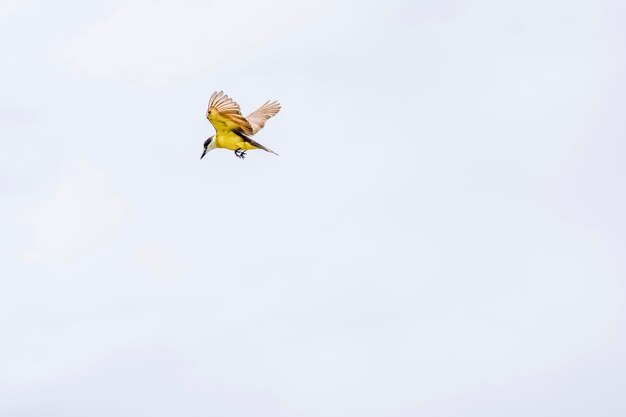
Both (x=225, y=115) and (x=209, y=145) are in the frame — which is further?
(x=209, y=145)

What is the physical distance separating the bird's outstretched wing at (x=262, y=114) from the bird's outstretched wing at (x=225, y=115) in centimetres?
156

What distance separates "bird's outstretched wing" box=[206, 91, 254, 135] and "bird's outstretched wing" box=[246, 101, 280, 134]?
61.3 inches

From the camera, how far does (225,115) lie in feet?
296

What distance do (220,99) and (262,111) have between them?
15.8ft

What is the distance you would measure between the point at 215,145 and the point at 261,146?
7.82ft

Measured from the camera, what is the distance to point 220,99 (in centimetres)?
8931

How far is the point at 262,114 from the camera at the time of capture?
93.8m

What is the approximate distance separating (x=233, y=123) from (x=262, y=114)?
11.0 ft

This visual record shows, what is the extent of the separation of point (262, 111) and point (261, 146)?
323 centimetres

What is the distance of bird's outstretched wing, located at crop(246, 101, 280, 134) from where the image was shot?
9300 cm

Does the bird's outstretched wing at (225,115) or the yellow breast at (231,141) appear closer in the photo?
the bird's outstretched wing at (225,115)

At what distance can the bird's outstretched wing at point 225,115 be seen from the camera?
89.4m

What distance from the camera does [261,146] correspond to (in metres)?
91.0

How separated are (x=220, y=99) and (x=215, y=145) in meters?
3.71
